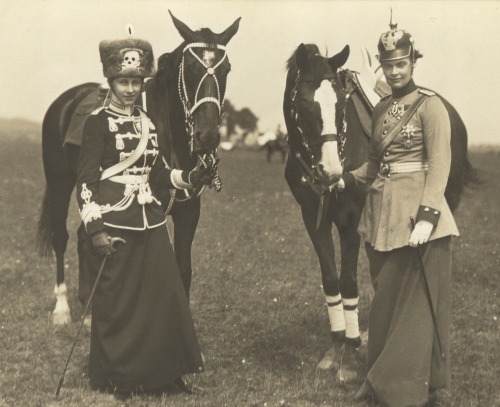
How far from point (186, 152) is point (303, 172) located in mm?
971

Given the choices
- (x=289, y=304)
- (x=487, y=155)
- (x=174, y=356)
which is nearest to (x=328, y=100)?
(x=174, y=356)

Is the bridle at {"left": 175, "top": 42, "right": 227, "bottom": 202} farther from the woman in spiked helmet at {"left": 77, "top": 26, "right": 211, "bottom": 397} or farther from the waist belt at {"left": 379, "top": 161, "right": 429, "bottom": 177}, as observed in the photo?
the waist belt at {"left": 379, "top": 161, "right": 429, "bottom": 177}

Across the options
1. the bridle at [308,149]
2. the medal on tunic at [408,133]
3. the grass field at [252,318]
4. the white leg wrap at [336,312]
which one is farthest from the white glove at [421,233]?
the white leg wrap at [336,312]

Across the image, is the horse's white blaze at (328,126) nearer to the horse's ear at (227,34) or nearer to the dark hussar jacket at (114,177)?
the horse's ear at (227,34)

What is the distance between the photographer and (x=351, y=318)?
541cm

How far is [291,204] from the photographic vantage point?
51.2 feet

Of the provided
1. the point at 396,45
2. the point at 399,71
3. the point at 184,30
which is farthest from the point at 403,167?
the point at 184,30

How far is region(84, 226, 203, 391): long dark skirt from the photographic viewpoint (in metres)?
4.48

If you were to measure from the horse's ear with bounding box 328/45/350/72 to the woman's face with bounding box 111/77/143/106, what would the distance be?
1.40 meters

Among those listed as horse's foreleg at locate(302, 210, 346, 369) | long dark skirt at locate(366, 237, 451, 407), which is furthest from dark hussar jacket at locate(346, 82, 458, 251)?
horse's foreleg at locate(302, 210, 346, 369)

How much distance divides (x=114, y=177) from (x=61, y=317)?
286 centimetres

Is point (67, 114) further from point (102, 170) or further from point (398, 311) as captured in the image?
point (398, 311)

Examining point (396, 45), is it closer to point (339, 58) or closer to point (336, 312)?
point (339, 58)

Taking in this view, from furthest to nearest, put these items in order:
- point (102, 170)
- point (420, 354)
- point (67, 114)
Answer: point (67, 114) < point (102, 170) < point (420, 354)
